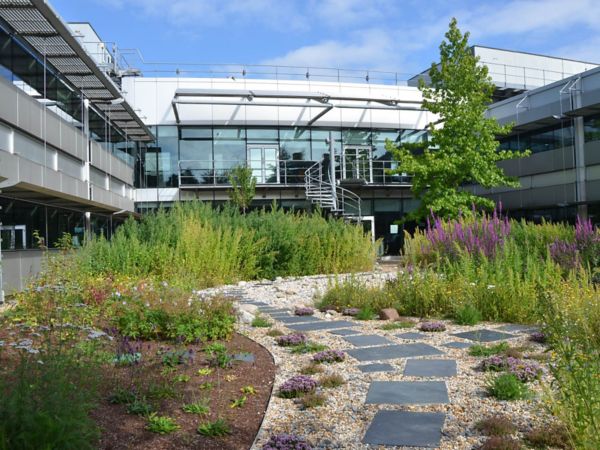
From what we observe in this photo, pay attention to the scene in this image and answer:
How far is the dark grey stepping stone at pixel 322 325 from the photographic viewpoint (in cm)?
760

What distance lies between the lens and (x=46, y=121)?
677 inches

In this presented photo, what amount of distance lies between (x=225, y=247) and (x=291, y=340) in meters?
7.67

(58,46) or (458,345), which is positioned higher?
(58,46)

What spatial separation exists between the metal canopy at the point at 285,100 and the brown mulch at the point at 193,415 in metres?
22.6

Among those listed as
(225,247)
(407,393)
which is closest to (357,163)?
(225,247)

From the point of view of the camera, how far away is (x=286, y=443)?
346cm

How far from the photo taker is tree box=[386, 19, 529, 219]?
22234 millimetres

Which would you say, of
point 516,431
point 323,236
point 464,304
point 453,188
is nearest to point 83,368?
point 516,431

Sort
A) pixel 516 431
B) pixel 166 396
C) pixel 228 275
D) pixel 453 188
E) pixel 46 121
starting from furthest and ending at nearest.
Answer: pixel 453 188, pixel 46 121, pixel 228 275, pixel 166 396, pixel 516 431

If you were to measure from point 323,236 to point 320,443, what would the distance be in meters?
12.3

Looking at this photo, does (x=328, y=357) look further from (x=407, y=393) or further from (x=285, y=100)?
(x=285, y=100)

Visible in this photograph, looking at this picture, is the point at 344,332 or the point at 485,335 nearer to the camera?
the point at 485,335

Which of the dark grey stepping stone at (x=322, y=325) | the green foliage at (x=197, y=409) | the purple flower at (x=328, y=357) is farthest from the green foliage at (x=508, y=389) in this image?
the dark grey stepping stone at (x=322, y=325)

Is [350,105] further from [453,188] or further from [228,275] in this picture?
[228,275]
